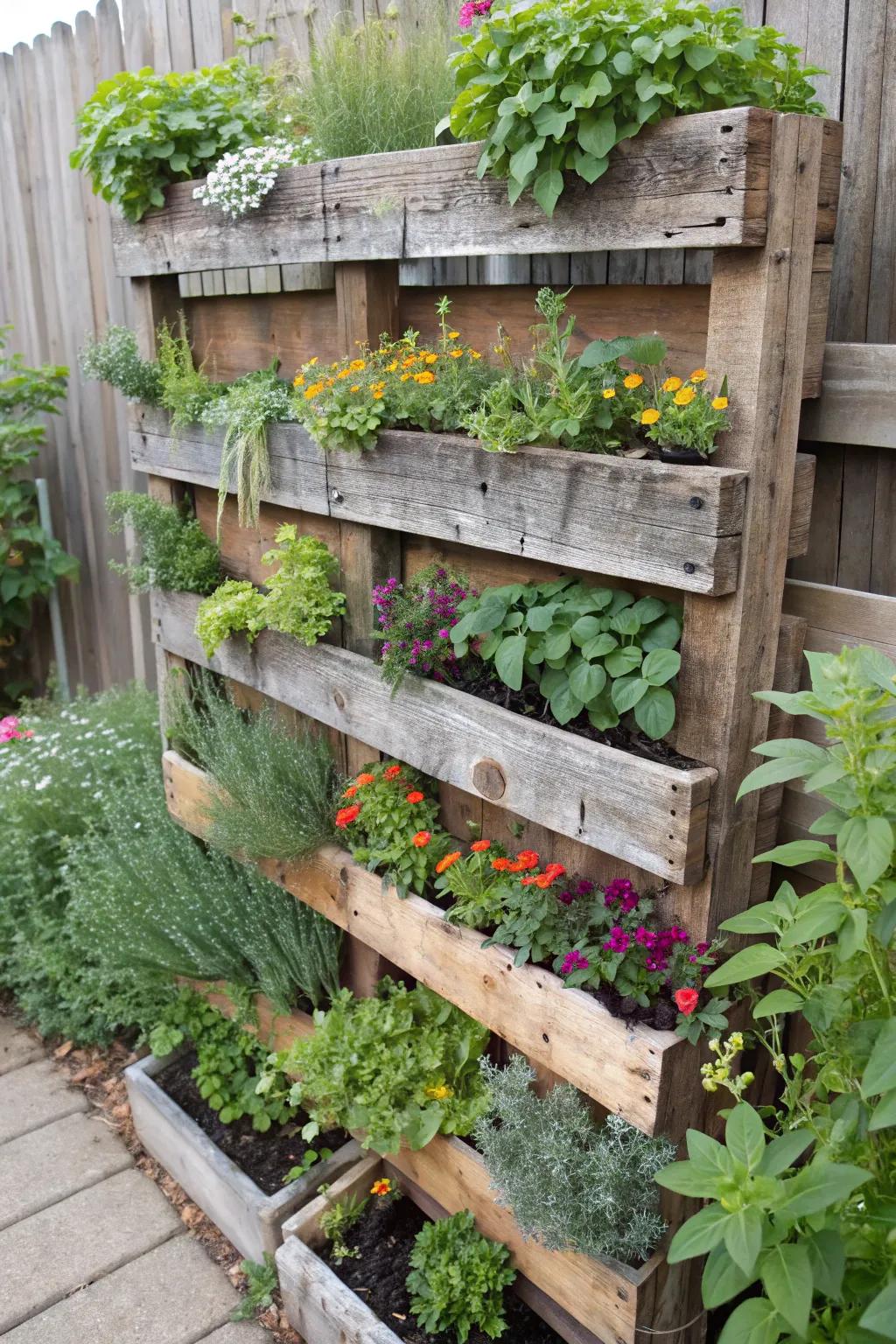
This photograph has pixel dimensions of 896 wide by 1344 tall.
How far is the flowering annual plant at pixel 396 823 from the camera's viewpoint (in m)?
2.63

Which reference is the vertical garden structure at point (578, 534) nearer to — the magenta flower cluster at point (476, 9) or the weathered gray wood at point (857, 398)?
the weathered gray wood at point (857, 398)

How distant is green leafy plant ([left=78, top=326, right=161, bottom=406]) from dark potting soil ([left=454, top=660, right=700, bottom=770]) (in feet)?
5.13

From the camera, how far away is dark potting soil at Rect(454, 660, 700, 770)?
2053 millimetres

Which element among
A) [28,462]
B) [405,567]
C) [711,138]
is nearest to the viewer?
[711,138]

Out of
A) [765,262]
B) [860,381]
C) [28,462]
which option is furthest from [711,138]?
[28,462]

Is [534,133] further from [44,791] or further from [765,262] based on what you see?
[44,791]

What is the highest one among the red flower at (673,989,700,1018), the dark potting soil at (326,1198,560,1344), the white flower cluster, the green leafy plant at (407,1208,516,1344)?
the white flower cluster

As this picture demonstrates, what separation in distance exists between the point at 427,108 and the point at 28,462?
10.7 feet

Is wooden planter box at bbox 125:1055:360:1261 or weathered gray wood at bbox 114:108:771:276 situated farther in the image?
wooden planter box at bbox 125:1055:360:1261

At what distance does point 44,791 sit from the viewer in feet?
13.2

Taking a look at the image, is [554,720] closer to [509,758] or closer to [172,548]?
[509,758]

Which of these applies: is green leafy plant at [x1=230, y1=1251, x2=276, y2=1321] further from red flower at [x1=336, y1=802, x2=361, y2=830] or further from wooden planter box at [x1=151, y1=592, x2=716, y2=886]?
wooden planter box at [x1=151, y1=592, x2=716, y2=886]

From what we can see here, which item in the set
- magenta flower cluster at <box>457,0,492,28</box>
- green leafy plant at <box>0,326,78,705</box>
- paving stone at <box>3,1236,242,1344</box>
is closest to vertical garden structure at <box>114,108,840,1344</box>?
magenta flower cluster at <box>457,0,492,28</box>

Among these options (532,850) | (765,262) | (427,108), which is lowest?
(532,850)
